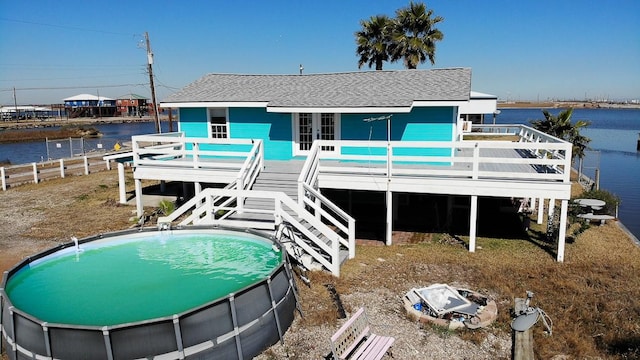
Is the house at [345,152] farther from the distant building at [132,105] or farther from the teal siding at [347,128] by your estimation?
the distant building at [132,105]

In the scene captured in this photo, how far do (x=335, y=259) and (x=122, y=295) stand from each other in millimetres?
4812

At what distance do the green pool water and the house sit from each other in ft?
3.78

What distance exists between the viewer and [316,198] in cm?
1335

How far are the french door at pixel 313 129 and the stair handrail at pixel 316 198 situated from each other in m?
2.64

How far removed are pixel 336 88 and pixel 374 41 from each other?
756 inches

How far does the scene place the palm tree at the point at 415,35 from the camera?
33500mm

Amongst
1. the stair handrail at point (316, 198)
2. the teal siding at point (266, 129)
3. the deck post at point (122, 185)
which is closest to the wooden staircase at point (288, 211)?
the stair handrail at point (316, 198)

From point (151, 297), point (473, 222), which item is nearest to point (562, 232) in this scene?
point (473, 222)

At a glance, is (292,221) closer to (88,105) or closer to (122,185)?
(122,185)

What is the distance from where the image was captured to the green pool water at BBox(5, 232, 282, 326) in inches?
328

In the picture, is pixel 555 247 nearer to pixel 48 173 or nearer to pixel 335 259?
pixel 335 259

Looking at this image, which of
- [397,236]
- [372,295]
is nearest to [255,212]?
[372,295]

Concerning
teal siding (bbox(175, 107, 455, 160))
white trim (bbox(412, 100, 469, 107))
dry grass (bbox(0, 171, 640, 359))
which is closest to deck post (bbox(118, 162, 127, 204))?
dry grass (bbox(0, 171, 640, 359))

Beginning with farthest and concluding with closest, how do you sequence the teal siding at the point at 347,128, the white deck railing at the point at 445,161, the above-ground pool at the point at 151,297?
the teal siding at the point at 347,128 → the white deck railing at the point at 445,161 → the above-ground pool at the point at 151,297
